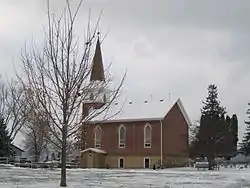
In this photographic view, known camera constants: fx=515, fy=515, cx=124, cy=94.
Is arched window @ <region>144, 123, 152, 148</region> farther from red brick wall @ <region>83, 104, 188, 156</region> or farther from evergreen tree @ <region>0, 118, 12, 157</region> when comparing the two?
evergreen tree @ <region>0, 118, 12, 157</region>

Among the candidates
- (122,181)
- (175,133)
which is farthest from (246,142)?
(122,181)

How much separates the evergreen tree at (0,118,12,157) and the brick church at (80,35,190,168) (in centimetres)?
1065

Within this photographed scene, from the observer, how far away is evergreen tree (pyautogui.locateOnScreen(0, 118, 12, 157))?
212ft

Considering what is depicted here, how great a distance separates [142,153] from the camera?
71312mm

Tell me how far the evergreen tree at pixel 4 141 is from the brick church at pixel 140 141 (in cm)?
1065

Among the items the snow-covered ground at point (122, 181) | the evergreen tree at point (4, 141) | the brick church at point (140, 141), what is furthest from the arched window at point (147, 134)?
the snow-covered ground at point (122, 181)

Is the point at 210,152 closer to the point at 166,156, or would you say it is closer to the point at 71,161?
the point at 166,156

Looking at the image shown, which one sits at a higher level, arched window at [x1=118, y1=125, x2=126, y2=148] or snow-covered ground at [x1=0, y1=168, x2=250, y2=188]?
arched window at [x1=118, y1=125, x2=126, y2=148]

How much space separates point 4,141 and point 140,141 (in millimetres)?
18821

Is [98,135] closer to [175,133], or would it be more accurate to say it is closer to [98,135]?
[98,135]

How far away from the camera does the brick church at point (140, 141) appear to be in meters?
70.8

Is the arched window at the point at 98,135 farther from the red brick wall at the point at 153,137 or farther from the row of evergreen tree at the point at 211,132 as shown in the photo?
the row of evergreen tree at the point at 211,132

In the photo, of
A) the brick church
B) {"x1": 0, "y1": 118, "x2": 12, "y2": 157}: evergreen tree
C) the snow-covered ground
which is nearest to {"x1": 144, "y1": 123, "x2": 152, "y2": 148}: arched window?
the brick church

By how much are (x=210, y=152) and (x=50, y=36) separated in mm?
43815
